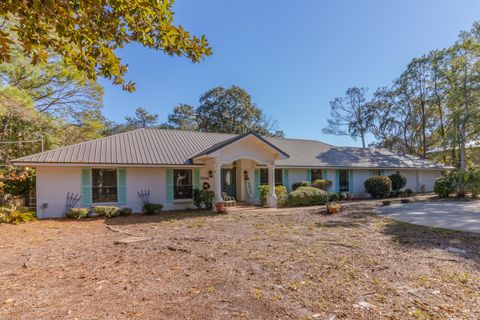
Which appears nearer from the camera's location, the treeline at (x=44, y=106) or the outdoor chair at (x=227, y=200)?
the outdoor chair at (x=227, y=200)

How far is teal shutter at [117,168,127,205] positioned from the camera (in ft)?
44.3

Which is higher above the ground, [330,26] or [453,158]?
[330,26]

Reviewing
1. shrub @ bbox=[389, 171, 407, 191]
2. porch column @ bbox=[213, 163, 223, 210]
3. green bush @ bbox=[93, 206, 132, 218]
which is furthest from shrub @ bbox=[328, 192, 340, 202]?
green bush @ bbox=[93, 206, 132, 218]

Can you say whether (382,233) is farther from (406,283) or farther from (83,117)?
(83,117)

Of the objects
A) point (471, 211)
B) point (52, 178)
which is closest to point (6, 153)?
point (52, 178)

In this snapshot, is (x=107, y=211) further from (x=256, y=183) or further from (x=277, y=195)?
(x=277, y=195)

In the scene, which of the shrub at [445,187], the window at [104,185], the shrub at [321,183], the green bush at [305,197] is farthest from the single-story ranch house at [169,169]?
the shrub at [445,187]

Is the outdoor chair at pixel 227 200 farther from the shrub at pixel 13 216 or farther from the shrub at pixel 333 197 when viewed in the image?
the shrub at pixel 13 216

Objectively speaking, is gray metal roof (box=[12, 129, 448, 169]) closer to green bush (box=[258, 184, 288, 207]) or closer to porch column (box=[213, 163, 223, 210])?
porch column (box=[213, 163, 223, 210])

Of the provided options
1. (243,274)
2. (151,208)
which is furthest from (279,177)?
(243,274)

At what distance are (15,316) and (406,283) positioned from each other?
5666 millimetres

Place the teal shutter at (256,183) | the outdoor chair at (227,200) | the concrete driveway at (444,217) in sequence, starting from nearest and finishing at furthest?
the concrete driveway at (444,217)
the outdoor chair at (227,200)
the teal shutter at (256,183)

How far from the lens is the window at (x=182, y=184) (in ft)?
48.7

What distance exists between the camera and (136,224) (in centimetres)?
1062
